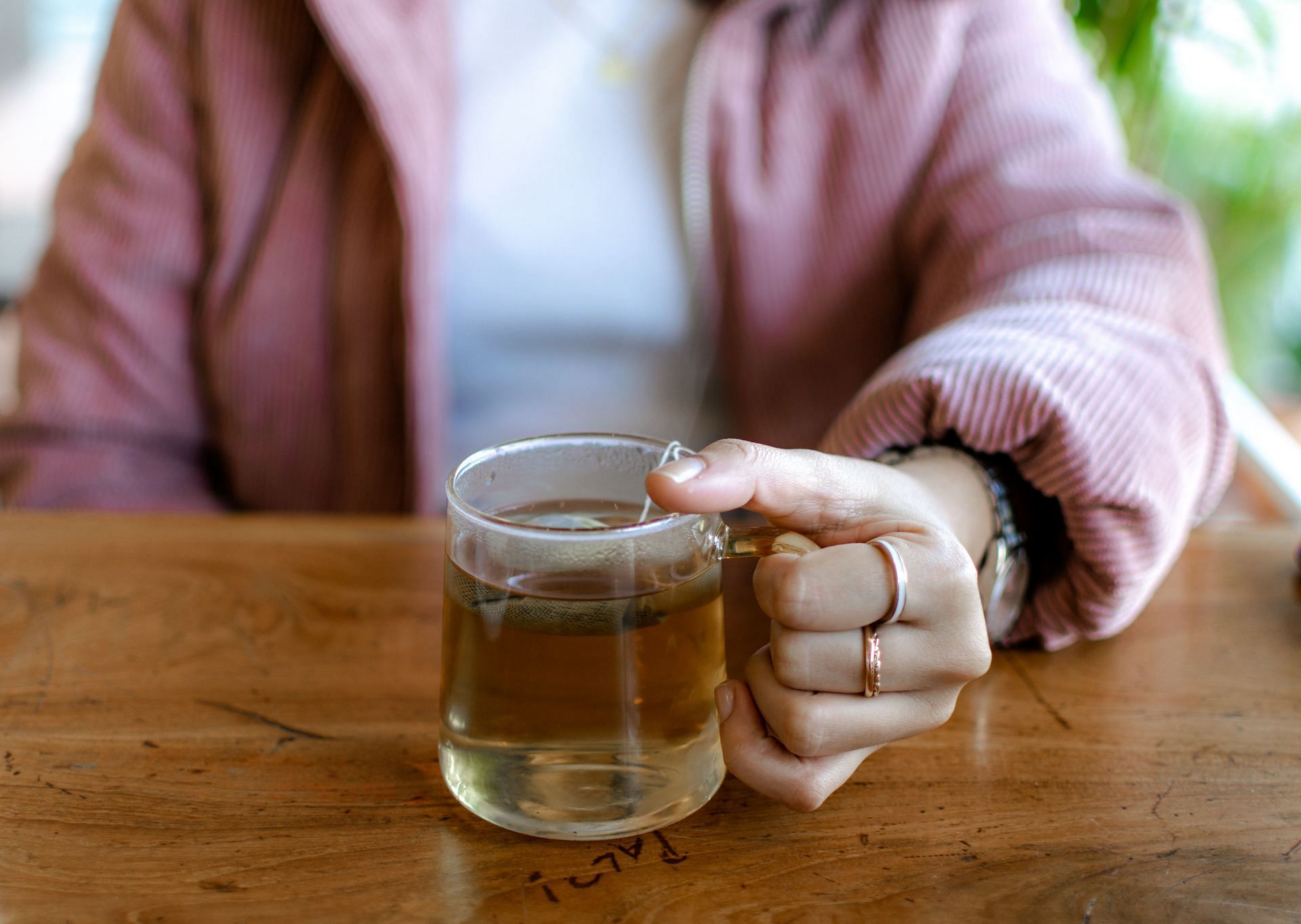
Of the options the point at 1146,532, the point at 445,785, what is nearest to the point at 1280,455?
the point at 1146,532

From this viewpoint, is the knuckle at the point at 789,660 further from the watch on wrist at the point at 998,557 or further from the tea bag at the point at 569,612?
the watch on wrist at the point at 998,557

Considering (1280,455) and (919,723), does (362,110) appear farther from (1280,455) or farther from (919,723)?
(1280,455)

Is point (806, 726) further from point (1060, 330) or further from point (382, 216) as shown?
point (382, 216)

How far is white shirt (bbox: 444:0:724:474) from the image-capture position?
3.04 ft

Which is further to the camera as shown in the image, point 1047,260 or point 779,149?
point 779,149

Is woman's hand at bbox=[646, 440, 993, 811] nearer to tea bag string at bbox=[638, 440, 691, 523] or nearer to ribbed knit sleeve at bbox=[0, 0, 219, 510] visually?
tea bag string at bbox=[638, 440, 691, 523]

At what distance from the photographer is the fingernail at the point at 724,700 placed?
421mm

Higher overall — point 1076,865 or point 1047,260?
point 1047,260

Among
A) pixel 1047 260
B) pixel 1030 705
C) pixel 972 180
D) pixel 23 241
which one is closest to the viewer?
pixel 1030 705

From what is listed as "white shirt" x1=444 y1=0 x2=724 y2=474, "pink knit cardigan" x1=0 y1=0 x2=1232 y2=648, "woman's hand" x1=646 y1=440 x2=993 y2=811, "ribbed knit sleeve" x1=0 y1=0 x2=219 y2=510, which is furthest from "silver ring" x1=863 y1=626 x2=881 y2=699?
"ribbed knit sleeve" x1=0 y1=0 x2=219 y2=510

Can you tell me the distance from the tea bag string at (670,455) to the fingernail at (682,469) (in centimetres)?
4

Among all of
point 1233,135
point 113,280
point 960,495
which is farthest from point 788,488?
point 1233,135

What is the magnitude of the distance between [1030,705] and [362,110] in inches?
26.9

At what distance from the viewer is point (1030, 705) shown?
53cm
